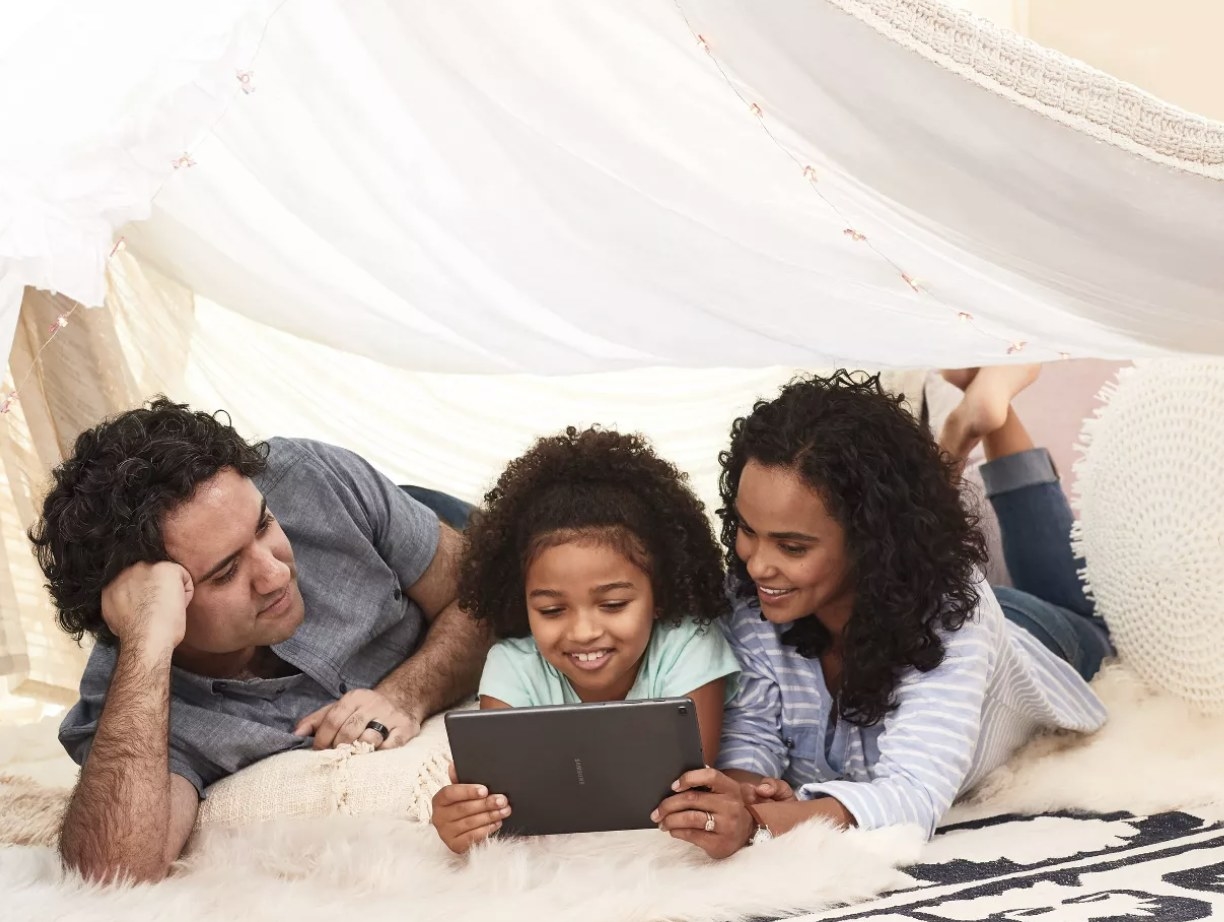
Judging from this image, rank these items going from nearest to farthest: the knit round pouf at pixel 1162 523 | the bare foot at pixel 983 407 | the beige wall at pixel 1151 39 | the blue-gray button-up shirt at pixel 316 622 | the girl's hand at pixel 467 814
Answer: the girl's hand at pixel 467 814 < the blue-gray button-up shirt at pixel 316 622 < the knit round pouf at pixel 1162 523 < the bare foot at pixel 983 407 < the beige wall at pixel 1151 39

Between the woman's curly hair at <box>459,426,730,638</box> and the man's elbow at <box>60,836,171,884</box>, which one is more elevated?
the woman's curly hair at <box>459,426,730,638</box>

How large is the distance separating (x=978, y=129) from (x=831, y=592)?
62 cm

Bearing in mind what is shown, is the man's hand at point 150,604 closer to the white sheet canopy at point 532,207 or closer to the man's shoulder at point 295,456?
the man's shoulder at point 295,456

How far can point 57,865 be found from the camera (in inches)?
64.3

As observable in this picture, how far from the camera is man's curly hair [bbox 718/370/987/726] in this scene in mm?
1715

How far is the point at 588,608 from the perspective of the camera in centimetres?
174

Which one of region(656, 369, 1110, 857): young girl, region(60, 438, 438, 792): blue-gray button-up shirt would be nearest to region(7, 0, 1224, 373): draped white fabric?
region(656, 369, 1110, 857): young girl

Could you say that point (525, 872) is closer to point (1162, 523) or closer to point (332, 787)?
point (332, 787)

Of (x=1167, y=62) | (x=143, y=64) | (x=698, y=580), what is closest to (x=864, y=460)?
(x=698, y=580)

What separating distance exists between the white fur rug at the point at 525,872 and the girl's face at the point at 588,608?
9.6 inches

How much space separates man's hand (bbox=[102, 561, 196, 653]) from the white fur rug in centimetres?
26

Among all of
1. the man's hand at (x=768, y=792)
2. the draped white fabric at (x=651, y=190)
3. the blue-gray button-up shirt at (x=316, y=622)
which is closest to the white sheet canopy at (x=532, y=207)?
the draped white fabric at (x=651, y=190)

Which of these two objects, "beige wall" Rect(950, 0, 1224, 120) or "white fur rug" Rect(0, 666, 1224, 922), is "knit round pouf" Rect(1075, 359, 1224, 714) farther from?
"beige wall" Rect(950, 0, 1224, 120)

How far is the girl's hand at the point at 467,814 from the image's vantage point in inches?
60.3
